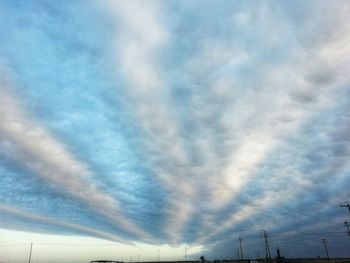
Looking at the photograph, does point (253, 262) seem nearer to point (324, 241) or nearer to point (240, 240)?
point (240, 240)

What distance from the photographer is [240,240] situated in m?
178

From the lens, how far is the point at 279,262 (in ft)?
295

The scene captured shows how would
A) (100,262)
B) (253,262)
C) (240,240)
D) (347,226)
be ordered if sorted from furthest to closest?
(240,240) < (253,262) < (347,226) < (100,262)

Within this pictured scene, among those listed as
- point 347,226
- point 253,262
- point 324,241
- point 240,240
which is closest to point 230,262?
point 240,240

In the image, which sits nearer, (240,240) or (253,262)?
(253,262)

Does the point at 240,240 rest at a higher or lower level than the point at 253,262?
higher

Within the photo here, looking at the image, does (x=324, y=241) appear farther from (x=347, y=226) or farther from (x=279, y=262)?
(x=279, y=262)

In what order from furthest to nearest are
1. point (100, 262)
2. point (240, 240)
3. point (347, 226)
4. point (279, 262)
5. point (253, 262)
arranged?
point (240, 240)
point (253, 262)
point (347, 226)
point (100, 262)
point (279, 262)

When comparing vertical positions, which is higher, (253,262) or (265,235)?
(265,235)

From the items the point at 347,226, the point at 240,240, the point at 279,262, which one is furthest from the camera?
the point at 240,240

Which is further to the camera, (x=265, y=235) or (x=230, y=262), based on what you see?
(x=230, y=262)

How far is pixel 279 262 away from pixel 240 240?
92270mm

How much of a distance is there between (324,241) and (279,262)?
385ft

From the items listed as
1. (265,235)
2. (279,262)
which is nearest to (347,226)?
(265,235)
